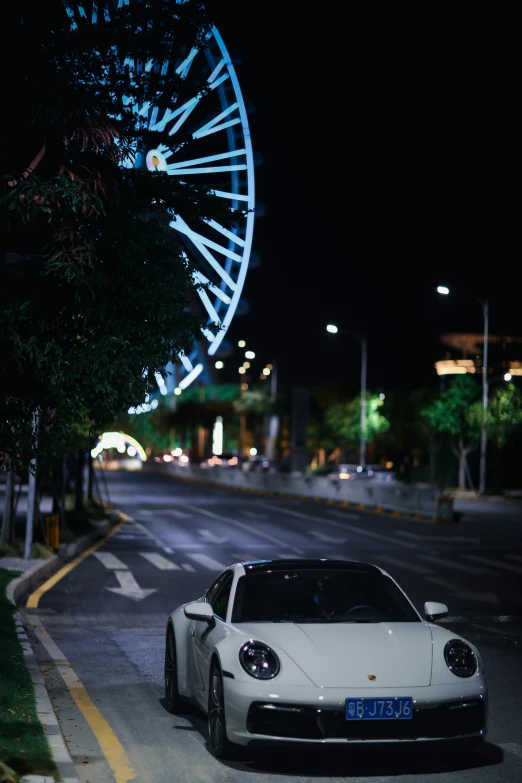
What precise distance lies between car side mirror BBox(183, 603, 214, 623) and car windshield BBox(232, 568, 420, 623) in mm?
175

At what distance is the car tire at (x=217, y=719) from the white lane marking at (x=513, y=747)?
1938 millimetres

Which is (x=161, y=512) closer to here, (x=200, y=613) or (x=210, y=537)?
(x=210, y=537)

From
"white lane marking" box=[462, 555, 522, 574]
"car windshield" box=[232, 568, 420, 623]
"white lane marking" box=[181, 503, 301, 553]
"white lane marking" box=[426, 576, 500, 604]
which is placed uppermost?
"car windshield" box=[232, 568, 420, 623]

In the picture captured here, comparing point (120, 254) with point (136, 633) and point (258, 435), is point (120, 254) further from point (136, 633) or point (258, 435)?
point (258, 435)

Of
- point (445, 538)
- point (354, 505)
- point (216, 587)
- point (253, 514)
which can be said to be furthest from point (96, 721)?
point (354, 505)

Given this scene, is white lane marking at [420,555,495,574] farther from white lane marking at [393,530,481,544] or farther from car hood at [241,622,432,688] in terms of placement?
car hood at [241,622,432,688]

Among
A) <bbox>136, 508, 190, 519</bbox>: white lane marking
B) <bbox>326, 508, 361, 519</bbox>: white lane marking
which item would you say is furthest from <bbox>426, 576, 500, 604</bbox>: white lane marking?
<bbox>136, 508, 190, 519</bbox>: white lane marking

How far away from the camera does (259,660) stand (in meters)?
7.12

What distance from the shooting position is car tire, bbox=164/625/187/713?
891 cm

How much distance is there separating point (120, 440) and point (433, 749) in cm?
3727

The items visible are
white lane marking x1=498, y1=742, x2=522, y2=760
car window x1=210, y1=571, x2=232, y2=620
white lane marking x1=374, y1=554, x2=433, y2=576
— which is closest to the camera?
white lane marking x1=498, y1=742, x2=522, y2=760

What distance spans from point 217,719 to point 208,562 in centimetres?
1661

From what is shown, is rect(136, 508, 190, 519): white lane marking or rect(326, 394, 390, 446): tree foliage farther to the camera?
rect(326, 394, 390, 446): tree foliage

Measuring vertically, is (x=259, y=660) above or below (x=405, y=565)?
above
